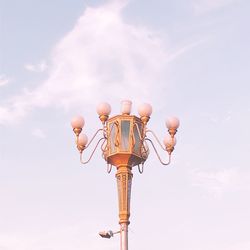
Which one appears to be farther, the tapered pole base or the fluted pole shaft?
the fluted pole shaft

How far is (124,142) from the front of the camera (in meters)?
30.2

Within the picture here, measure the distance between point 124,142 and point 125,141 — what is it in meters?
0.04

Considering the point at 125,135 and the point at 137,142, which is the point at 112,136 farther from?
the point at 137,142

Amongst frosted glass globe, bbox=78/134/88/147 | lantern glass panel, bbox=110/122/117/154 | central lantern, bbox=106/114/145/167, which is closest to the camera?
central lantern, bbox=106/114/145/167

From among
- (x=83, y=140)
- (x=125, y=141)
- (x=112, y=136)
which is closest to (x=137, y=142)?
(x=125, y=141)

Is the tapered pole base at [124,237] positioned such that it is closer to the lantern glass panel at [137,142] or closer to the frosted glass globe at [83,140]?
the lantern glass panel at [137,142]

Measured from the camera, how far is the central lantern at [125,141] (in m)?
30.0

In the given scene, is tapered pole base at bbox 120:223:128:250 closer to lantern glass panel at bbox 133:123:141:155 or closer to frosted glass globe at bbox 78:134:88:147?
lantern glass panel at bbox 133:123:141:155

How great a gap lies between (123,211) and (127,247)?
3.15 feet

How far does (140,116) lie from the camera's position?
30844 millimetres

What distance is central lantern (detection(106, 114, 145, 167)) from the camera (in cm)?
2998
